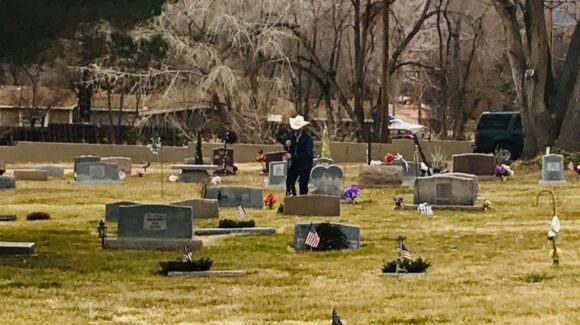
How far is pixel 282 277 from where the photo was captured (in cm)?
1234

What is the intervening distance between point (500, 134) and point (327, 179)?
1805cm

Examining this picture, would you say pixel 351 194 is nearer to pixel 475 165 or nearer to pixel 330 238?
pixel 330 238

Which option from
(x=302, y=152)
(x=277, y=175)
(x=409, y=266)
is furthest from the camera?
(x=277, y=175)

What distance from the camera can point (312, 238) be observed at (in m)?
14.4

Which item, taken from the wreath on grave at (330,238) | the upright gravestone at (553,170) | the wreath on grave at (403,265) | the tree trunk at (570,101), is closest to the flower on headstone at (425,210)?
the wreath on grave at (330,238)

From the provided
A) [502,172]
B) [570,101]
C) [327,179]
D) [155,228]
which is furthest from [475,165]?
[155,228]

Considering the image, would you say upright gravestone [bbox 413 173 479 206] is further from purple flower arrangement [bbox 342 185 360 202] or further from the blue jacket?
the blue jacket

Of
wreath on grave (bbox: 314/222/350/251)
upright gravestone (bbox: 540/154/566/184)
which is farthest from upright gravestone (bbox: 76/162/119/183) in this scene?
wreath on grave (bbox: 314/222/350/251)

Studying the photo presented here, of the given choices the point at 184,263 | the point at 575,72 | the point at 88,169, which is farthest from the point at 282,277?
the point at 575,72

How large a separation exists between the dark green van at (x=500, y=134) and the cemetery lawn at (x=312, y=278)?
20.0 metres

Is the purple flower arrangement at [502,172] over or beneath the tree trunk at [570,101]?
beneath

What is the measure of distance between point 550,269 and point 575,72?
854 inches

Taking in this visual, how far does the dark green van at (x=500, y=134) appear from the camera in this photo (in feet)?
131

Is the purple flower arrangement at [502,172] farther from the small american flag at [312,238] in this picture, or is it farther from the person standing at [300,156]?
the small american flag at [312,238]
